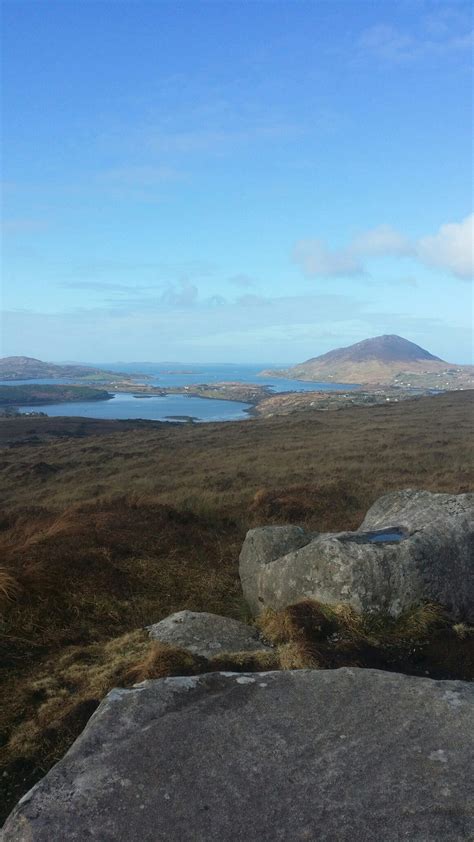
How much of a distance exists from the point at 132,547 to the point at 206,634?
5196mm

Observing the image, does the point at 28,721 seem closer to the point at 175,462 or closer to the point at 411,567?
the point at 411,567

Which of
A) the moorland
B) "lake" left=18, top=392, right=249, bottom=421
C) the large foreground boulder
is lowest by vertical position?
"lake" left=18, top=392, right=249, bottom=421

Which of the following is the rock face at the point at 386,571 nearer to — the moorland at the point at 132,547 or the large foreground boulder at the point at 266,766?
the moorland at the point at 132,547

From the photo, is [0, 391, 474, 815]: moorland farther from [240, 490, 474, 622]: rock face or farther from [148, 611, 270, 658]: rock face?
[240, 490, 474, 622]: rock face

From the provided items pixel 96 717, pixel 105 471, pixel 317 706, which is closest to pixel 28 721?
pixel 96 717

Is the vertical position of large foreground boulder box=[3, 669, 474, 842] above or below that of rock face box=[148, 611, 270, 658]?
above

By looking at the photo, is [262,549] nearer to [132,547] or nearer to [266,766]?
[132,547]

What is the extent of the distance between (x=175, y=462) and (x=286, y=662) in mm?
29456

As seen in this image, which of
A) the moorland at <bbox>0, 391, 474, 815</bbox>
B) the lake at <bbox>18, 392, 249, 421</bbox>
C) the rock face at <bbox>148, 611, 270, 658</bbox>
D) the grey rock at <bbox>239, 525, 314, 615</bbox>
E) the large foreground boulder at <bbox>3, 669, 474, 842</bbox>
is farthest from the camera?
the lake at <bbox>18, 392, 249, 421</bbox>

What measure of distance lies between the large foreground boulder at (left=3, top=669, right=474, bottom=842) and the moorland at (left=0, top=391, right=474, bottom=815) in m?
0.98

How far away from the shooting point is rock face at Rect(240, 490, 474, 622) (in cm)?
814

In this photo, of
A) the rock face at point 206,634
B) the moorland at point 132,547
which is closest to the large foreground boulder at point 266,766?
the moorland at point 132,547

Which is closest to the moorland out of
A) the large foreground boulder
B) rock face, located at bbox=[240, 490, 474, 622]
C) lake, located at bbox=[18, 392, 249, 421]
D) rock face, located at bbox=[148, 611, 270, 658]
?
rock face, located at bbox=[148, 611, 270, 658]

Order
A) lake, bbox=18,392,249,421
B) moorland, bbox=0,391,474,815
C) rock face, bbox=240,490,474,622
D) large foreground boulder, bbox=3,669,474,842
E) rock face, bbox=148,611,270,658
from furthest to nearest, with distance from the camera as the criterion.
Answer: lake, bbox=18,392,249,421 < rock face, bbox=240,490,474,622 < rock face, bbox=148,611,270,658 < moorland, bbox=0,391,474,815 < large foreground boulder, bbox=3,669,474,842
